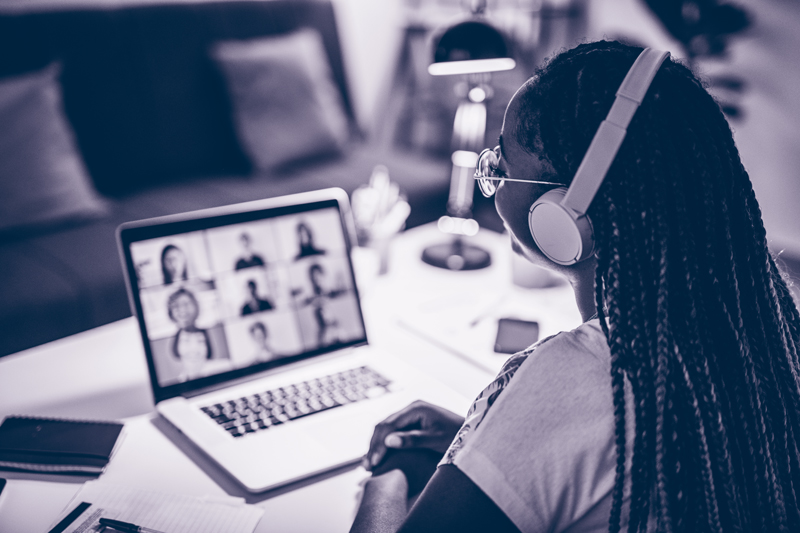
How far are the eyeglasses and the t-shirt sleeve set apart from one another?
0.25 meters

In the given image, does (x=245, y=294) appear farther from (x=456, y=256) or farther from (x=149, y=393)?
(x=456, y=256)

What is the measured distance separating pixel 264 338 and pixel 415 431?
309mm

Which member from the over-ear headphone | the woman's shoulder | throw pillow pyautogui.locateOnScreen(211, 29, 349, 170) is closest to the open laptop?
the woman's shoulder

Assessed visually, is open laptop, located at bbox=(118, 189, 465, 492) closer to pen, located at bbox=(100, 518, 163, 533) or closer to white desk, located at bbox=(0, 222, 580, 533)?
white desk, located at bbox=(0, 222, 580, 533)

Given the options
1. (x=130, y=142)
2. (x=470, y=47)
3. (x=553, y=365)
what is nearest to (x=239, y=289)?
(x=553, y=365)

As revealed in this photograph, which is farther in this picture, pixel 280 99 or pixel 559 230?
pixel 280 99

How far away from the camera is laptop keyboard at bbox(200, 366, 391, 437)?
85cm

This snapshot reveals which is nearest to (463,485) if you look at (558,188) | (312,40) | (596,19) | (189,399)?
(558,188)

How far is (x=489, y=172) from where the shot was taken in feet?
2.60

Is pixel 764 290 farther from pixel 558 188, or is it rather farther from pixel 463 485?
pixel 463 485

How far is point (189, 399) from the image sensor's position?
2.98ft

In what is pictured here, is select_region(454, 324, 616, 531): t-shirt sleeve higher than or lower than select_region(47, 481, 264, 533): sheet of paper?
higher

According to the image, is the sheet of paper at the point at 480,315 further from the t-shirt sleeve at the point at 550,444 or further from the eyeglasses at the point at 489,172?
the t-shirt sleeve at the point at 550,444

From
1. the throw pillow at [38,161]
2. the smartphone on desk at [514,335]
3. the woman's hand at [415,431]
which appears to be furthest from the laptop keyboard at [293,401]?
the throw pillow at [38,161]
